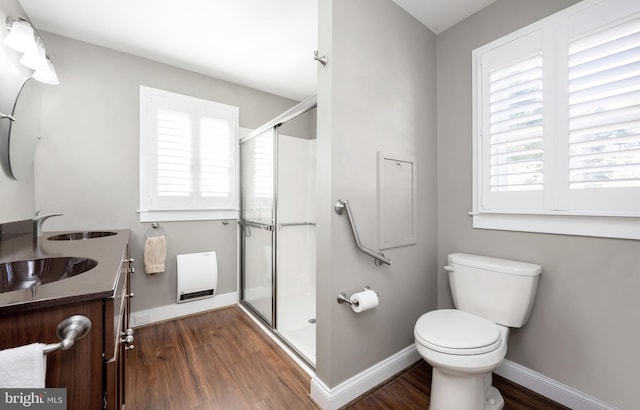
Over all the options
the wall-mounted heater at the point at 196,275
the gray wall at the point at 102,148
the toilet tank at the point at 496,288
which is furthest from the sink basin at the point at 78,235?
the toilet tank at the point at 496,288

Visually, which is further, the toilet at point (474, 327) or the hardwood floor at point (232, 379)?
the hardwood floor at point (232, 379)

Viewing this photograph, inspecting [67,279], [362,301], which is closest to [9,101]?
[67,279]

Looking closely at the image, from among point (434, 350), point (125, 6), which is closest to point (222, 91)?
point (125, 6)

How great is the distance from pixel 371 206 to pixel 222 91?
2.15 meters

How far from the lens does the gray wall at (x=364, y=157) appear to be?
1400mm

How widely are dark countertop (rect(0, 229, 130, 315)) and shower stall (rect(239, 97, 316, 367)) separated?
1.20 metres

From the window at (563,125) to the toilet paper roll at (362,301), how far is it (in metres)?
0.96

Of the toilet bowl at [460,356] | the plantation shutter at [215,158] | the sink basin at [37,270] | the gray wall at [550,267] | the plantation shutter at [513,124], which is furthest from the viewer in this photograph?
the plantation shutter at [215,158]

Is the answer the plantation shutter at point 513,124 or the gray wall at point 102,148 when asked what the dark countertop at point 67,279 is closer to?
the gray wall at point 102,148

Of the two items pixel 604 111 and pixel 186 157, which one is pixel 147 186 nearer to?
pixel 186 157

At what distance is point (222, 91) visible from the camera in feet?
8.87

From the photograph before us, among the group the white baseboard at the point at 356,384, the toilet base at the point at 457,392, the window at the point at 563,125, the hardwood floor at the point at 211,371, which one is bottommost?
the hardwood floor at the point at 211,371

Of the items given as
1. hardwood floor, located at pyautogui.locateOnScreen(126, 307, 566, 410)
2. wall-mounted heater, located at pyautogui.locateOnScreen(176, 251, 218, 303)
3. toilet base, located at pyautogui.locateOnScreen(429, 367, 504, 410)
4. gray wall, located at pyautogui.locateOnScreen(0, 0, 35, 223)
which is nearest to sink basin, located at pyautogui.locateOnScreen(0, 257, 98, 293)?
gray wall, located at pyautogui.locateOnScreen(0, 0, 35, 223)

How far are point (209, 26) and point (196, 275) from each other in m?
2.14
